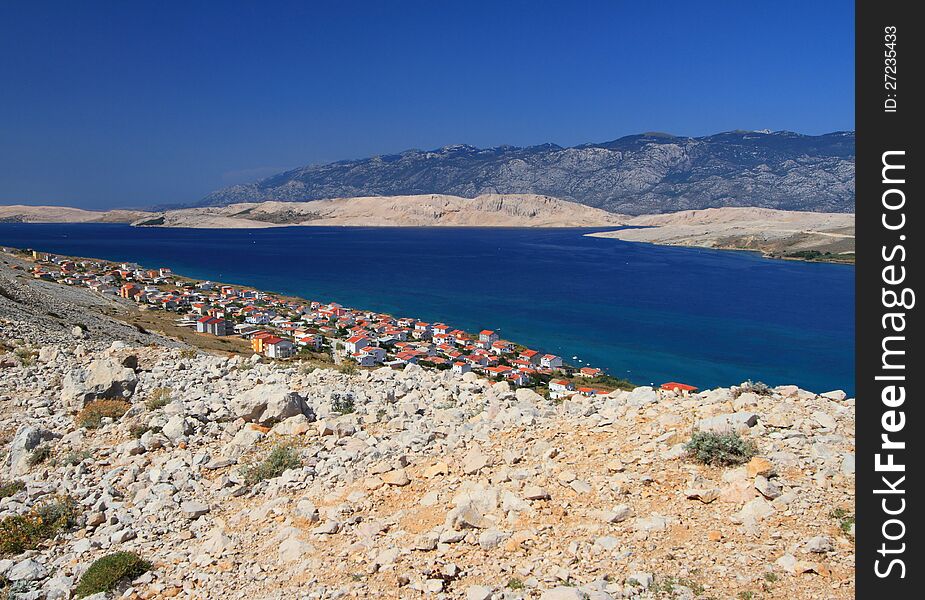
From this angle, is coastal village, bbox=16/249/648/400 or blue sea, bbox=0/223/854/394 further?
blue sea, bbox=0/223/854/394

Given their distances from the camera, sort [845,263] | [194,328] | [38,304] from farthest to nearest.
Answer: [845,263]
[194,328]
[38,304]

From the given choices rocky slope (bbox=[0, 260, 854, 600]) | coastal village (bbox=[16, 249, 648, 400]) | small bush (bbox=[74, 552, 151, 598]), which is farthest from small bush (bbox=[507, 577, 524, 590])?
coastal village (bbox=[16, 249, 648, 400])

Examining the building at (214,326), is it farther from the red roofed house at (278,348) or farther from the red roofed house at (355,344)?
the red roofed house at (355,344)

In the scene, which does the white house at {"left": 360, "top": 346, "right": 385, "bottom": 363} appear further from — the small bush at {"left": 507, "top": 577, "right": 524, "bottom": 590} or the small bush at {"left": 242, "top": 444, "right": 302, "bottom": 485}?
the small bush at {"left": 507, "top": 577, "right": 524, "bottom": 590}

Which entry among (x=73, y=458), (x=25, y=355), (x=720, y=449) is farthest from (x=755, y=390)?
(x=25, y=355)

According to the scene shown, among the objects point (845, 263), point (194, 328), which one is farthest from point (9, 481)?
point (845, 263)
